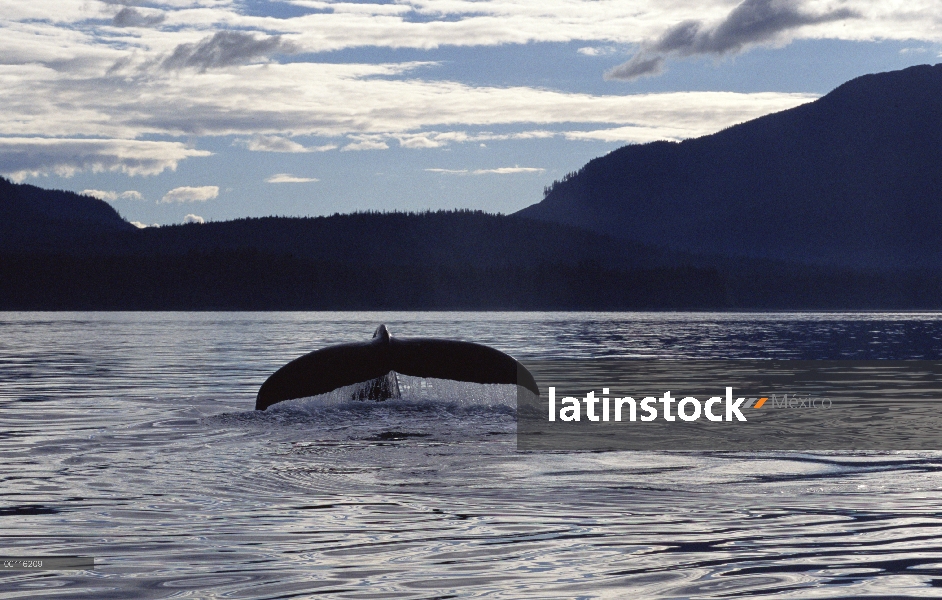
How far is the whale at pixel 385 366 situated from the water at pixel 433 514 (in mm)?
617

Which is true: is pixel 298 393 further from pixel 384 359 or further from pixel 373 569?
pixel 373 569

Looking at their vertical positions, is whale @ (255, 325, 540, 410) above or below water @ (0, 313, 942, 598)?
above

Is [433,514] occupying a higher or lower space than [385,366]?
lower

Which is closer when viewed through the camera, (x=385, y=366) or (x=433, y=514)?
(x=433, y=514)

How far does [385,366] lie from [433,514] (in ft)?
16.9

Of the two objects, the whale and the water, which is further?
the whale

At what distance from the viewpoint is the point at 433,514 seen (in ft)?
29.3

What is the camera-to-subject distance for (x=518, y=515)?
350 inches

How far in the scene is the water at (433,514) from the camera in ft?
23.0

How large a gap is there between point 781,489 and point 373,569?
441 cm

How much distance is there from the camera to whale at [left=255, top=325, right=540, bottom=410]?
537 inches

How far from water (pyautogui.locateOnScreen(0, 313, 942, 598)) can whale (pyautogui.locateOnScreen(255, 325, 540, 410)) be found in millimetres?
617

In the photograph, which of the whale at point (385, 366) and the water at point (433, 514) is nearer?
the water at point (433, 514)

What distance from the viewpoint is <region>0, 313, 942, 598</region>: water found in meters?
7.00
